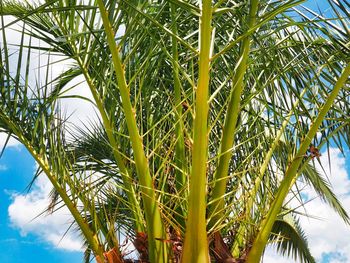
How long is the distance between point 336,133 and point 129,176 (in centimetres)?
98

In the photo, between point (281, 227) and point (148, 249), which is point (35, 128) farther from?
point (281, 227)

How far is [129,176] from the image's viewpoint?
7.47ft

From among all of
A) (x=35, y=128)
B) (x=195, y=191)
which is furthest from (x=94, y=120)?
(x=195, y=191)

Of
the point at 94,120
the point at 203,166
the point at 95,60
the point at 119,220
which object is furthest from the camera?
the point at 94,120

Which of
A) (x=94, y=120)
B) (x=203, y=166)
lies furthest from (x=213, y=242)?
(x=94, y=120)

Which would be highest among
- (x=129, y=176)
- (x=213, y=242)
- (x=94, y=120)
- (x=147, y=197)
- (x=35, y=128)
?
(x=94, y=120)

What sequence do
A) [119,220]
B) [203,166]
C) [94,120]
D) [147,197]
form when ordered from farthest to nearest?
[94,120] → [119,220] → [147,197] → [203,166]

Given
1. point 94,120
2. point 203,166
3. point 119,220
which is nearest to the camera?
point 203,166

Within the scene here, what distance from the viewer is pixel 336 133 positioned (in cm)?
254

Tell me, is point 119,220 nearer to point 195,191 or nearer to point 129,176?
point 129,176

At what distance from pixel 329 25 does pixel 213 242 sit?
0.93 meters

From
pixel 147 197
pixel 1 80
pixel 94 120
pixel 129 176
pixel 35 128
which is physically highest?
pixel 94 120

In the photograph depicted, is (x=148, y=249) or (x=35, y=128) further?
(x=35, y=128)

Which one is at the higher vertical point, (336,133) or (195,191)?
(336,133)
